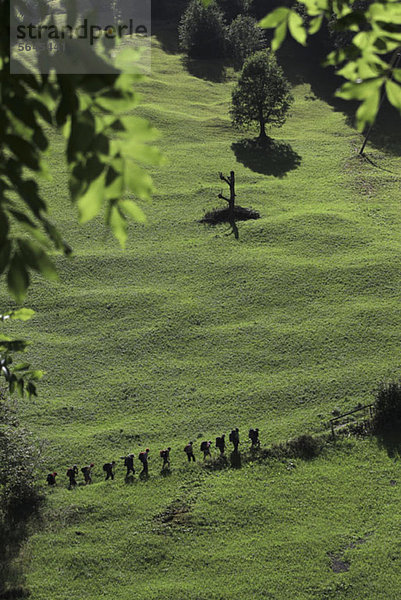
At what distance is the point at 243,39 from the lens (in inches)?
2982

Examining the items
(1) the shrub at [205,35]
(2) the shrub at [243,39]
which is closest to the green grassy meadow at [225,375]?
(2) the shrub at [243,39]

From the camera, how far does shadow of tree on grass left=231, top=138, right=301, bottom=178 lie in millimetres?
51125

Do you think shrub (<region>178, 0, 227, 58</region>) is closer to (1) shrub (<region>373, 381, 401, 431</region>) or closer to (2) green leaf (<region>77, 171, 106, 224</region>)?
(1) shrub (<region>373, 381, 401, 431</region>)

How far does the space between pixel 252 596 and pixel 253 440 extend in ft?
23.4

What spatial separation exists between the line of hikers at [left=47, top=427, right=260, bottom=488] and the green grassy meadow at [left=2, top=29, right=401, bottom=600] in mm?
393

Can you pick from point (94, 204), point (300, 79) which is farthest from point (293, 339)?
point (300, 79)

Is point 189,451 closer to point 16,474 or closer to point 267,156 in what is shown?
point 16,474

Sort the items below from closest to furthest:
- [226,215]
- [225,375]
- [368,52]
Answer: [368,52] → [225,375] → [226,215]

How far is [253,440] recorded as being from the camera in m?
24.2

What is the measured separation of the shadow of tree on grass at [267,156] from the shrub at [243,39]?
24076 mm

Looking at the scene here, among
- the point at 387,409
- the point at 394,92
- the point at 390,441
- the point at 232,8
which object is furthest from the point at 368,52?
the point at 232,8

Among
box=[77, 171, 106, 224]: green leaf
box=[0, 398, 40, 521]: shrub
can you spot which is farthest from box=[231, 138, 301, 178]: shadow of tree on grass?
box=[77, 171, 106, 224]: green leaf

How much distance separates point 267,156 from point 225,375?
95.1 feet

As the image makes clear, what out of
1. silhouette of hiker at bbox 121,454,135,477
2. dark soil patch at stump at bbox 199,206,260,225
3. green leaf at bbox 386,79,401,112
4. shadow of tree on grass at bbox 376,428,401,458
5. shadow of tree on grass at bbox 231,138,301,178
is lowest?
silhouette of hiker at bbox 121,454,135,477
